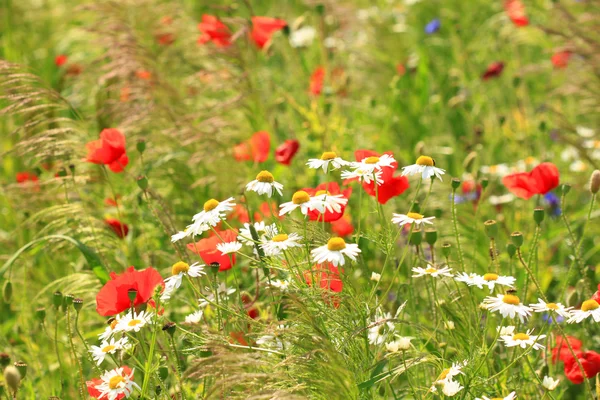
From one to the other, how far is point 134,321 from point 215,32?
1.77 meters

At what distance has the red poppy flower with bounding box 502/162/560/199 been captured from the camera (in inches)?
77.6

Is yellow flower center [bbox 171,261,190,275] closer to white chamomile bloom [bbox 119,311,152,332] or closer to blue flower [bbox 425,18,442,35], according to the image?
white chamomile bloom [bbox 119,311,152,332]

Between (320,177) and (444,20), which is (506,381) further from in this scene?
(444,20)

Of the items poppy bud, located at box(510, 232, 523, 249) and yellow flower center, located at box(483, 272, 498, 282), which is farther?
poppy bud, located at box(510, 232, 523, 249)

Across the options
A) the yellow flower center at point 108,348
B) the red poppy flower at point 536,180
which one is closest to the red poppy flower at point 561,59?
the red poppy flower at point 536,180

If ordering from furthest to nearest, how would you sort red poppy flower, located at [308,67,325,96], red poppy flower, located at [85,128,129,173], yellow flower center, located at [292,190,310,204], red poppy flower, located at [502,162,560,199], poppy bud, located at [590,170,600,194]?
red poppy flower, located at [308,67,325,96], red poppy flower, located at [85,128,129,173], red poppy flower, located at [502,162,560,199], poppy bud, located at [590,170,600,194], yellow flower center, located at [292,190,310,204]

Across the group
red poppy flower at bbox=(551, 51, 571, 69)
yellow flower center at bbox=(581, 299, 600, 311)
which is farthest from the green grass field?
red poppy flower at bbox=(551, 51, 571, 69)

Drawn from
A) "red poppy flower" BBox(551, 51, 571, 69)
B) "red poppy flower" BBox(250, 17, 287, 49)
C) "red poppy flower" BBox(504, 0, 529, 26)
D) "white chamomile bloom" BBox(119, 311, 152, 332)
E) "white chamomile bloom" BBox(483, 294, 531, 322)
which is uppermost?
"white chamomile bloom" BBox(119, 311, 152, 332)

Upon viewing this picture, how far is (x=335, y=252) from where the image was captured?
1.47 meters

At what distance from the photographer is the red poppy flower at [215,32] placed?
3.14m

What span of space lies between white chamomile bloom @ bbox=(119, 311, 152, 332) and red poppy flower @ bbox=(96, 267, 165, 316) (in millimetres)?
40

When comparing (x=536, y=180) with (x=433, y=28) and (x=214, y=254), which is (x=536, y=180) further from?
(x=433, y=28)

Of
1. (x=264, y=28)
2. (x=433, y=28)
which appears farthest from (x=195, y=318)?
(x=433, y=28)

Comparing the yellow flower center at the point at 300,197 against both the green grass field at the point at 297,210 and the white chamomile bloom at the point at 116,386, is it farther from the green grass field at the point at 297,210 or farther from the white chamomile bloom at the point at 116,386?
the white chamomile bloom at the point at 116,386
